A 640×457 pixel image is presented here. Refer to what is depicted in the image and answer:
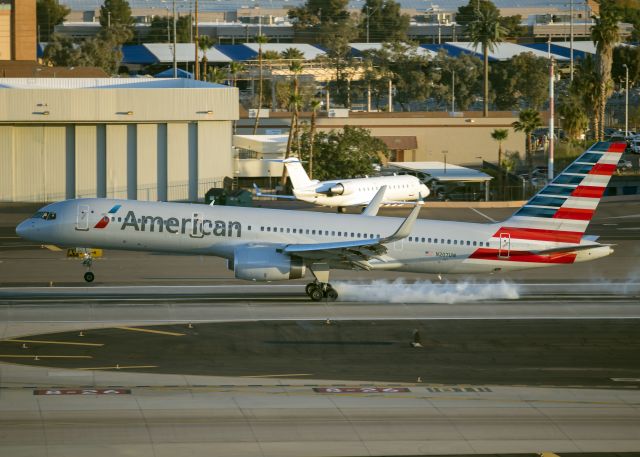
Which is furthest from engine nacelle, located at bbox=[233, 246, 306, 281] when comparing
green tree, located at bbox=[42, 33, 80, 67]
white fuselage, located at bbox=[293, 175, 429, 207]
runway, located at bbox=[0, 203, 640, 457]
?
green tree, located at bbox=[42, 33, 80, 67]

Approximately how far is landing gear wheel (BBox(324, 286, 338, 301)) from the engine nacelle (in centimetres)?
149

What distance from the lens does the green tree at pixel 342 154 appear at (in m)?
103

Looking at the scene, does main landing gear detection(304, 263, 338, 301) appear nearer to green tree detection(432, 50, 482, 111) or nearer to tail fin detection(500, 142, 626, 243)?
tail fin detection(500, 142, 626, 243)

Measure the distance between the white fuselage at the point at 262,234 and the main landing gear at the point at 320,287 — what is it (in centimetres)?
151

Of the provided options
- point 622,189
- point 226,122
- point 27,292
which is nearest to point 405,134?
point 622,189

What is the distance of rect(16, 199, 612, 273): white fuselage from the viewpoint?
4419 centimetres

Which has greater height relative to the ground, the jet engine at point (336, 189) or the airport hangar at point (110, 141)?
the airport hangar at point (110, 141)

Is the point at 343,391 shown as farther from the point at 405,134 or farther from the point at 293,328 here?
the point at 405,134

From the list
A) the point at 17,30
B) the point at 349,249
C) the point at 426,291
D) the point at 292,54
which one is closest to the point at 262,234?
the point at 349,249

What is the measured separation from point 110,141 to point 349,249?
4458 centimetres

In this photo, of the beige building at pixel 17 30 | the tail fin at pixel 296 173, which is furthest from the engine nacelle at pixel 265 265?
the beige building at pixel 17 30

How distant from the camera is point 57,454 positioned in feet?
78.3

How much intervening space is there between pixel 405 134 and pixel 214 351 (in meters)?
88.1

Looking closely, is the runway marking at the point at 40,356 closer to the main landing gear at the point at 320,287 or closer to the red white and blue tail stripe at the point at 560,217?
the main landing gear at the point at 320,287
